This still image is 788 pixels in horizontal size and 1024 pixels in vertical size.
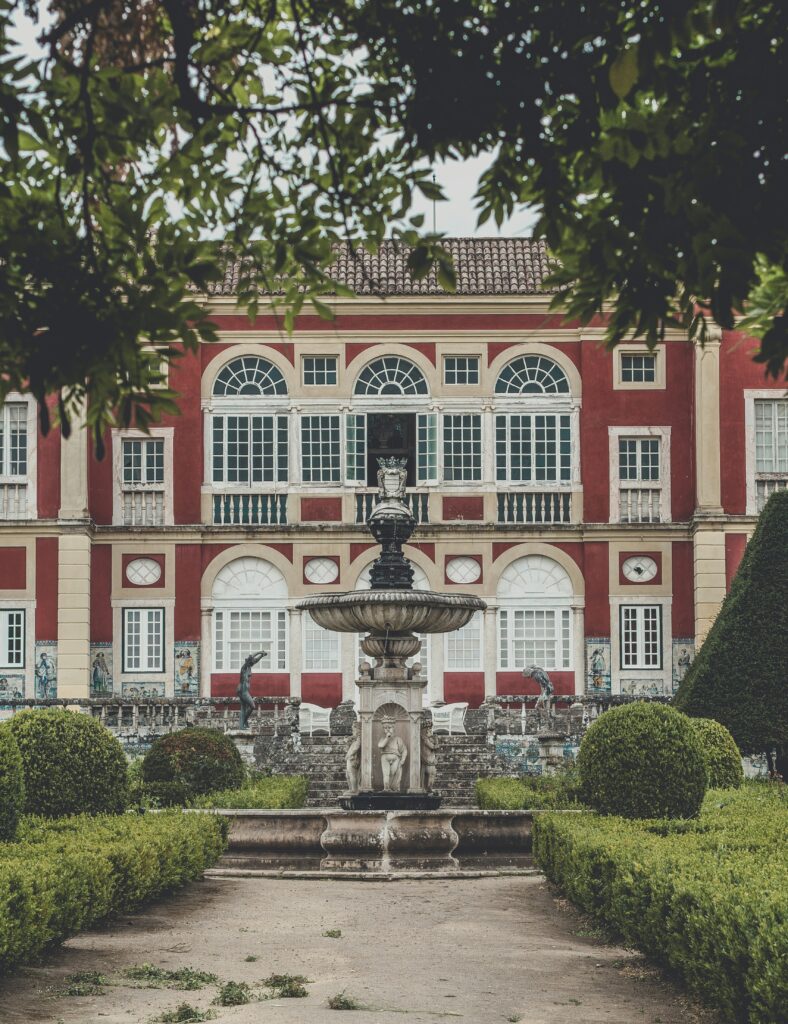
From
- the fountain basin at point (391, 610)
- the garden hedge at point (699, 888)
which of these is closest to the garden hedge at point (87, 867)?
the garden hedge at point (699, 888)

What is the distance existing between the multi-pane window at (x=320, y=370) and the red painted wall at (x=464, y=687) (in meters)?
5.83

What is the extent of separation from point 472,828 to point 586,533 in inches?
631

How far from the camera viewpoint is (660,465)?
3083 cm

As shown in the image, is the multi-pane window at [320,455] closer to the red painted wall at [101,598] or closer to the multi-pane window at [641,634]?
the red painted wall at [101,598]

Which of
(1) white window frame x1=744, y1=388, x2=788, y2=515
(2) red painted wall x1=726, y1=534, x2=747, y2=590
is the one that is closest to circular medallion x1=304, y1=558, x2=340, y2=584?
(2) red painted wall x1=726, y1=534, x2=747, y2=590

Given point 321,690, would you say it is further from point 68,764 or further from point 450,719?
point 68,764

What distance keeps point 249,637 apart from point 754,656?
35.5 ft

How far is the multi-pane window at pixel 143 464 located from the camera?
30641 millimetres

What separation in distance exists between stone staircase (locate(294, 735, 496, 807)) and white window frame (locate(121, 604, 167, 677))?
536cm

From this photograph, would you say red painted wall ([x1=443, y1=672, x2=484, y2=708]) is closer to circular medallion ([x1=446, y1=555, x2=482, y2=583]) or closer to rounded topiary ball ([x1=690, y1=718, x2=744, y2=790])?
circular medallion ([x1=446, y1=555, x2=482, y2=583])

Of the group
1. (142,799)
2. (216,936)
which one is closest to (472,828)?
(142,799)

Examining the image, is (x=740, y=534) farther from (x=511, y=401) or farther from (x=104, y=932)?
(x=104, y=932)

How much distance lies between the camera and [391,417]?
102 feet

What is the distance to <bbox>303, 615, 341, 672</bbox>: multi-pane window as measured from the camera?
30.3 metres
